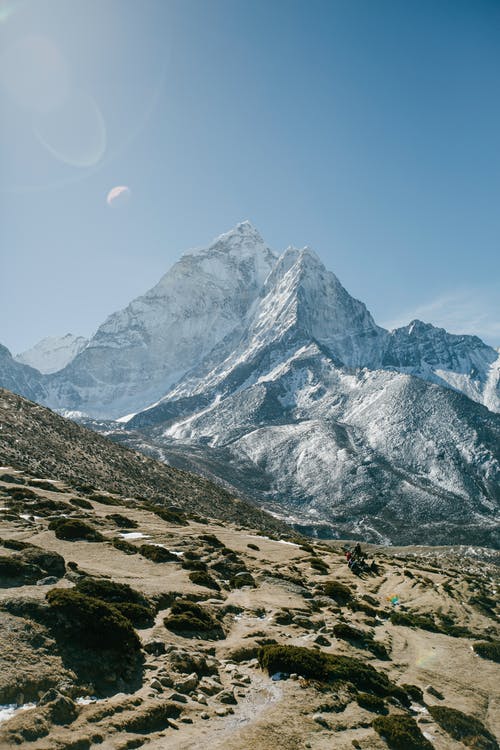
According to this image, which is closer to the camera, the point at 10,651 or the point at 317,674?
the point at 10,651

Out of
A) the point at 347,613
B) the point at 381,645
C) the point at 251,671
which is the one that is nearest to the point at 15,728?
the point at 251,671

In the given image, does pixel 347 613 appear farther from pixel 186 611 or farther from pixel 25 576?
pixel 25 576

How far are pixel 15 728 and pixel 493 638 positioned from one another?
3370 centimetres

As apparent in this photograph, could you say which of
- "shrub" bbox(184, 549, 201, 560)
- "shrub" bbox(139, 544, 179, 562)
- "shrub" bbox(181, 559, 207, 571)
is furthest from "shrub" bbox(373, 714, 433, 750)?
"shrub" bbox(184, 549, 201, 560)

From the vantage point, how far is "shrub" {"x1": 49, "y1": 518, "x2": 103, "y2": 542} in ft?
122

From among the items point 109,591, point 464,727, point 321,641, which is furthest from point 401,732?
point 109,591

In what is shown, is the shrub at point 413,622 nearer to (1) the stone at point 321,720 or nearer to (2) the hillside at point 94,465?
(1) the stone at point 321,720

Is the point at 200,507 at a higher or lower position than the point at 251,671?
lower

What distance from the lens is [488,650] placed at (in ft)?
98.0

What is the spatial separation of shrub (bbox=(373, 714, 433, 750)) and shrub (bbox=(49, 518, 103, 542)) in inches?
1029

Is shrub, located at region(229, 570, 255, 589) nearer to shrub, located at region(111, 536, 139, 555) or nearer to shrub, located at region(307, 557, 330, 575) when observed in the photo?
shrub, located at region(111, 536, 139, 555)

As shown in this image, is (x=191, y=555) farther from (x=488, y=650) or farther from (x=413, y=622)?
(x=488, y=650)

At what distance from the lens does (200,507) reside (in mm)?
100562

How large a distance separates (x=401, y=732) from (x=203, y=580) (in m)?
16.7
